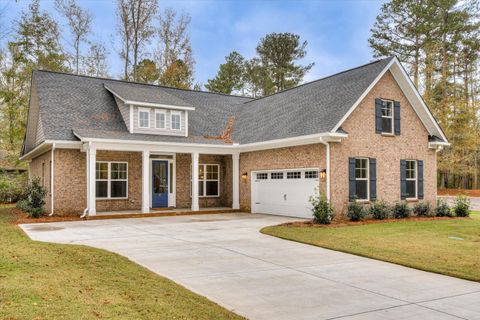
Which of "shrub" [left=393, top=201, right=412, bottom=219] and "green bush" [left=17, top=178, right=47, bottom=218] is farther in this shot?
"shrub" [left=393, top=201, right=412, bottom=219]

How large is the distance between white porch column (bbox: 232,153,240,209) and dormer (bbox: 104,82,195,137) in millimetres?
2644

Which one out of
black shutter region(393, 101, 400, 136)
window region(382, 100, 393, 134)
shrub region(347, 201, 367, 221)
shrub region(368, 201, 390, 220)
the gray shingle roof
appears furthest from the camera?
black shutter region(393, 101, 400, 136)

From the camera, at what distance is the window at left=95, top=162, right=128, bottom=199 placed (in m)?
17.8

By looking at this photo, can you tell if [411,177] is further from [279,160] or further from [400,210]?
[279,160]

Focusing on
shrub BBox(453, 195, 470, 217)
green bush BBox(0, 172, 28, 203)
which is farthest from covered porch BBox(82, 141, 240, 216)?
green bush BBox(0, 172, 28, 203)

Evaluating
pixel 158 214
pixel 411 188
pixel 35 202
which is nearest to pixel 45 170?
pixel 35 202

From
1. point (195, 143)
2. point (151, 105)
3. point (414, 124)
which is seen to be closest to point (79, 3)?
point (151, 105)

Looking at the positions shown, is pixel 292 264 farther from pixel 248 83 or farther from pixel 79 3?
pixel 248 83

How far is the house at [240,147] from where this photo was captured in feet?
51.9

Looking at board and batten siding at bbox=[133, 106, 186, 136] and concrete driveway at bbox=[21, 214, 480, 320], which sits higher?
board and batten siding at bbox=[133, 106, 186, 136]

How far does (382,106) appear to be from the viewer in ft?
55.4

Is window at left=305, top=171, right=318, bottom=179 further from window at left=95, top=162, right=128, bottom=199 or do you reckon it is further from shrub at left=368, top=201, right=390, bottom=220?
window at left=95, top=162, right=128, bottom=199

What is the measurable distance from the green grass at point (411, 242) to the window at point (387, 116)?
13.4 feet

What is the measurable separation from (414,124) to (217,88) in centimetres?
3019
